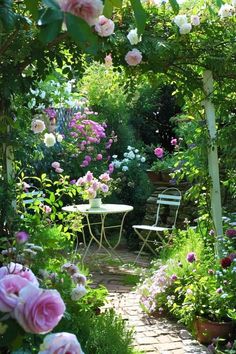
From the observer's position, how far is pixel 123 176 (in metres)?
7.66

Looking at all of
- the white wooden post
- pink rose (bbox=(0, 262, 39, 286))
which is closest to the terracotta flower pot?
the white wooden post

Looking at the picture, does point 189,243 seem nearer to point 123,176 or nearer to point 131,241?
point 131,241

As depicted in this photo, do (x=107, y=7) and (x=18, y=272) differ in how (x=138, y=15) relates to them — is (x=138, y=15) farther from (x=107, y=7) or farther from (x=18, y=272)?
(x=18, y=272)

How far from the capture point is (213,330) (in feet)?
11.0

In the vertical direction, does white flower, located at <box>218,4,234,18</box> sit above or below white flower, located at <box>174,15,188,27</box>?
above

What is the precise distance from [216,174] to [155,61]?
1.05 m

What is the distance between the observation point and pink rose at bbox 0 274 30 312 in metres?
1.02

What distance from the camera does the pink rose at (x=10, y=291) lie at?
102 cm

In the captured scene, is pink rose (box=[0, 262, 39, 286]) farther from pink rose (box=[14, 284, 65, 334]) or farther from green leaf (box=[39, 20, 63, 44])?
green leaf (box=[39, 20, 63, 44])

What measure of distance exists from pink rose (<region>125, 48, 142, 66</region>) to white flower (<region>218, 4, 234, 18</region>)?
67cm

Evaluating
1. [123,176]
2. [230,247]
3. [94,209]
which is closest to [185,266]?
[230,247]

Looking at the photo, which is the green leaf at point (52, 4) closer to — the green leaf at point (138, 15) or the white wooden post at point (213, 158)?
the green leaf at point (138, 15)

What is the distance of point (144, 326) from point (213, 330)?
0.63 m

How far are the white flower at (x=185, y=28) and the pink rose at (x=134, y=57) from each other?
33 centimetres
